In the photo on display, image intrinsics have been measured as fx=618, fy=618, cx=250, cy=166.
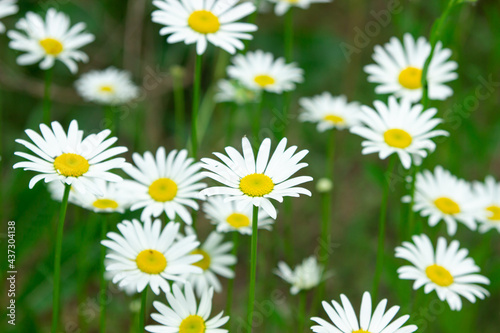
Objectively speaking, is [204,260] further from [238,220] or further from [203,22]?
[203,22]

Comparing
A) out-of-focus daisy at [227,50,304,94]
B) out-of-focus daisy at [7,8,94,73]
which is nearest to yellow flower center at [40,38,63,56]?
out-of-focus daisy at [7,8,94,73]

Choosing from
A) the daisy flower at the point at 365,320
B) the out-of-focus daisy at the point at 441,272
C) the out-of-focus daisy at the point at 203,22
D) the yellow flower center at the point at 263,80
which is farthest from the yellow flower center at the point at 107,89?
the daisy flower at the point at 365,320

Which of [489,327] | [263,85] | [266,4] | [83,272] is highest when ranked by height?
[266,4]

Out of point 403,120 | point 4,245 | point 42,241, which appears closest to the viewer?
point 403,120

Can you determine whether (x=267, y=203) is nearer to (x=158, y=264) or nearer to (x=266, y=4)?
(x=158, y=264)

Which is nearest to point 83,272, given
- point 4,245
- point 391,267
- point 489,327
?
point 4,245

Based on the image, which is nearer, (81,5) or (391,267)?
(391,267)

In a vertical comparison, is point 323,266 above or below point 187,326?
above
